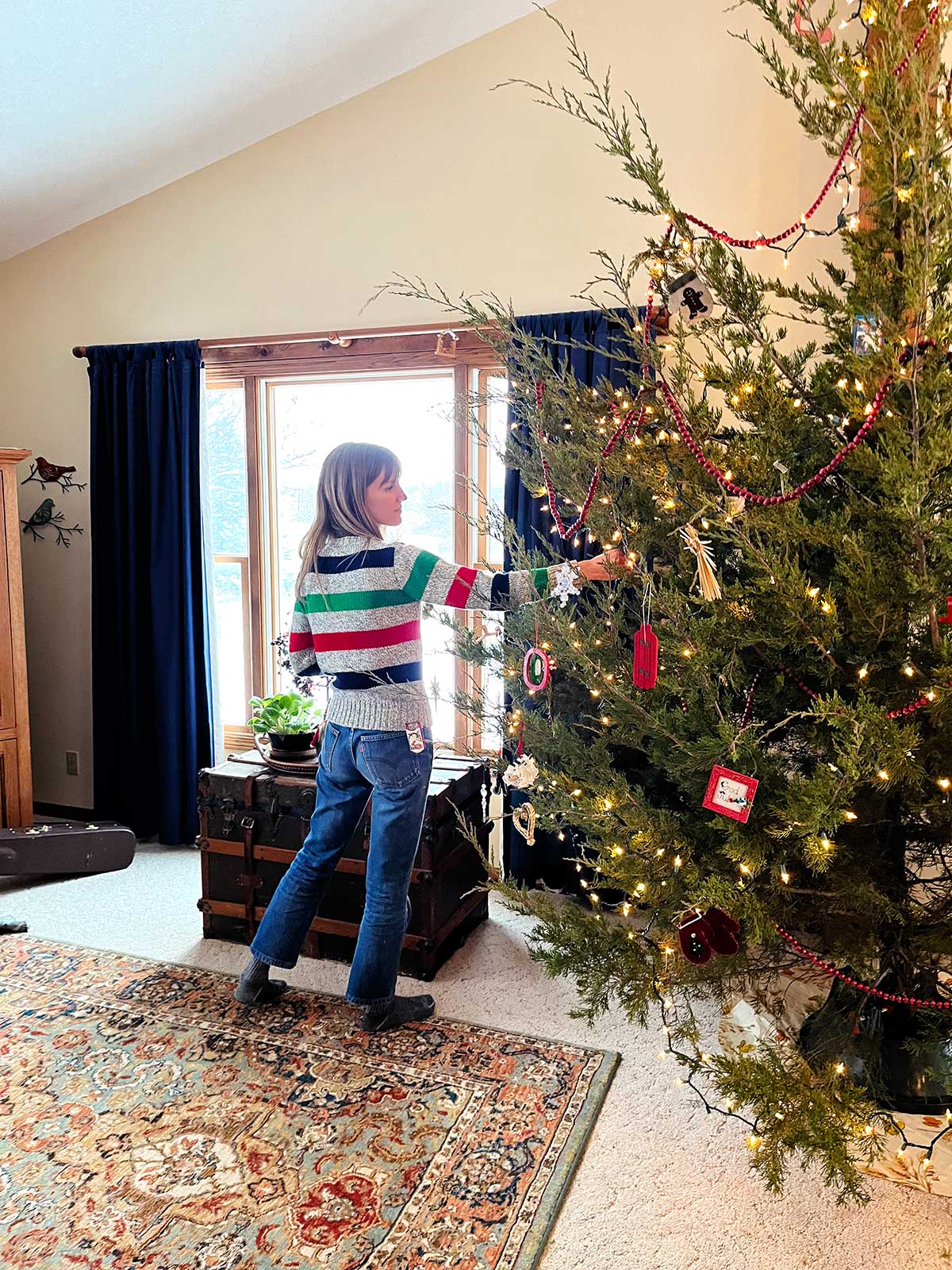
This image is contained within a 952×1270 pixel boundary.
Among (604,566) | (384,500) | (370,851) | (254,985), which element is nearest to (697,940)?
(604,566)

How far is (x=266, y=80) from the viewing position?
122 inches

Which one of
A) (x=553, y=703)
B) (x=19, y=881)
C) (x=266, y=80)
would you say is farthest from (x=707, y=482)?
(x=19, y=881)

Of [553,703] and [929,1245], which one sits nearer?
[929,1245]

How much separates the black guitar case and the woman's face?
6.37 ft

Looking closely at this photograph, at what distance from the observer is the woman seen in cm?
225

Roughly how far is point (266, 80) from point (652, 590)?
8.40 feet

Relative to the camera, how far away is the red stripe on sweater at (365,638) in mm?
2279

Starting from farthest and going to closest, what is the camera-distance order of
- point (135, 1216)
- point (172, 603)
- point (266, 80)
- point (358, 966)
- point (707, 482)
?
point (172, 603) → point (266, 80) → point (358, 966) → point (135, 1216) → point (707, 482)

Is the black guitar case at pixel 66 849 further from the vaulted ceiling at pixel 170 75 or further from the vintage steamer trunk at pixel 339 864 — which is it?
the vaulted ceiling at pixel 170 75

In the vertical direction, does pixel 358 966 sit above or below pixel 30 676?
below

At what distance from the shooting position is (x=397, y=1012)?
2396mm

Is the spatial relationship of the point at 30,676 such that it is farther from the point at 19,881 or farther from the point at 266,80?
the point at 266,80

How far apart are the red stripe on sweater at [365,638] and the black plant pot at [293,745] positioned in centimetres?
73

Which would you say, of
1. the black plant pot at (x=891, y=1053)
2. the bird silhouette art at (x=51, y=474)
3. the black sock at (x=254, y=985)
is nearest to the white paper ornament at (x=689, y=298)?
the black plant pot at (x=891, y=1053)
